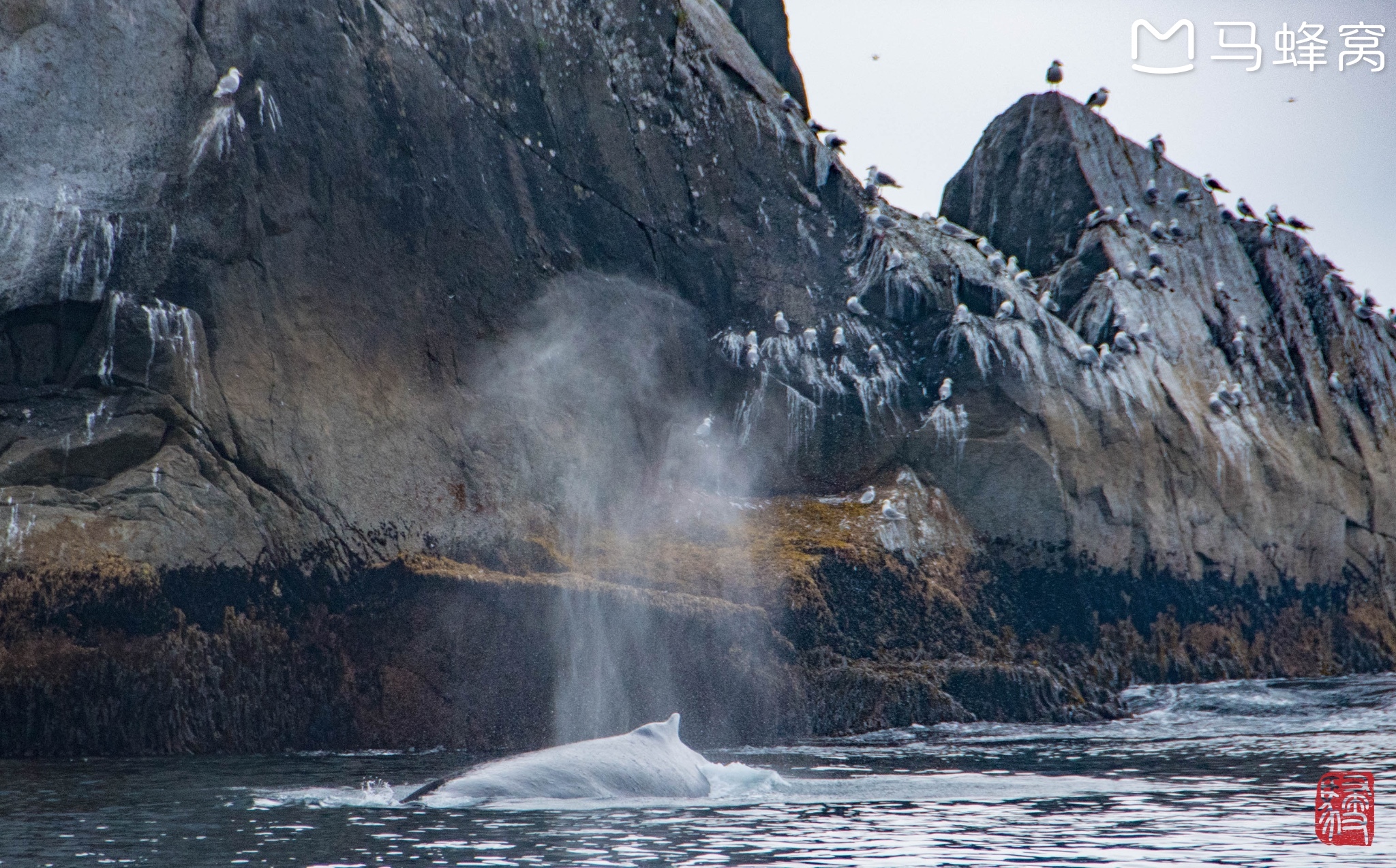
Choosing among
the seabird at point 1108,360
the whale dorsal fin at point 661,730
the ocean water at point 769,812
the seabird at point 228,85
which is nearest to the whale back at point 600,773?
the whale dorsal fin at point 661,730

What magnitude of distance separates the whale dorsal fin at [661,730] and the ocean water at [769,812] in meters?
0.80

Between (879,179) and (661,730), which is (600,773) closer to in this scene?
(661,730)

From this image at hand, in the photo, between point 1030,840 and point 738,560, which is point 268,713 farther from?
point 1030,840

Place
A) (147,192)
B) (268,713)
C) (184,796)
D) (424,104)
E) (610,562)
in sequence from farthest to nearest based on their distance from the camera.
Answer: (424,104), (610,562), (147,192), (268,713), (184,796)

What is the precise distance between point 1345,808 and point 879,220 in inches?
905

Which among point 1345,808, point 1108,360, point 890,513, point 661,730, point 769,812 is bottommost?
point 769,812

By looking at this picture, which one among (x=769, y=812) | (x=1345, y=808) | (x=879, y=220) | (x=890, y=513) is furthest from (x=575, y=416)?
(x=1345, y=808)

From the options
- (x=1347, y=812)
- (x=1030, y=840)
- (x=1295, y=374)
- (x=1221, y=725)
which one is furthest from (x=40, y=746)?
(x=1295, y=374)

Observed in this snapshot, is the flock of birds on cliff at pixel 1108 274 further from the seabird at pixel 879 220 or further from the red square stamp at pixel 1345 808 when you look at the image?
the red square stamp at pixel 1345 808

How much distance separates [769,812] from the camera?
14.3 m

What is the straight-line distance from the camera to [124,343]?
2145 cm

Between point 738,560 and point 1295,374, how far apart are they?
21.9m

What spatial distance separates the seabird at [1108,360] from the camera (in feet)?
108

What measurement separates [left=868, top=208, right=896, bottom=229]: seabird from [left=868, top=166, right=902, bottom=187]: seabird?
4.74ft
